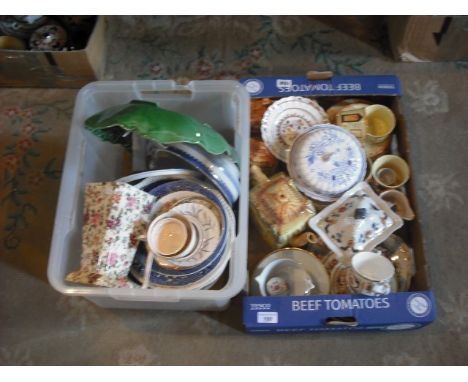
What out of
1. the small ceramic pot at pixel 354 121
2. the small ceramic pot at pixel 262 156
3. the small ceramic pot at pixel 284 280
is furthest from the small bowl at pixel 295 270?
the small ceramic pot at pixel 354 121

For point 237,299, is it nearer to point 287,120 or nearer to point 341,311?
point 341,311

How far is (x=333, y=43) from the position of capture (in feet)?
4.65

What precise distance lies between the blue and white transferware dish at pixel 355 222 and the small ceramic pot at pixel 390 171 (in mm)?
67

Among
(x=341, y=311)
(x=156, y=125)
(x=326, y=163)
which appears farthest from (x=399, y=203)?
(x=156, y=125)

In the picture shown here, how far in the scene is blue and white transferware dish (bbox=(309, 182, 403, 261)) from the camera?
3.45 feet

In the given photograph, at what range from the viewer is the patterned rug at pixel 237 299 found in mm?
1065

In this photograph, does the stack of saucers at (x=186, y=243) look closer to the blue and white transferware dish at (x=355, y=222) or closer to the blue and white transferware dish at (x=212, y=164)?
the blue and white transferware dish at (x=212, y=164)

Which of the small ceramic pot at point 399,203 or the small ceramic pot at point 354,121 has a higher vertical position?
the small ceramic pot at point 354,121

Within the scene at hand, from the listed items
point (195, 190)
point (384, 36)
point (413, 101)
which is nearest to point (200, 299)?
point (195, 190)

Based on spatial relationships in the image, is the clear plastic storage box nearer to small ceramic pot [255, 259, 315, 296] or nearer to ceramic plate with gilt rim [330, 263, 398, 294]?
small ceramic pot [255, 259, 315, 296]

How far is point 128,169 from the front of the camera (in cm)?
121

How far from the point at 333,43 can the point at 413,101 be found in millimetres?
293
